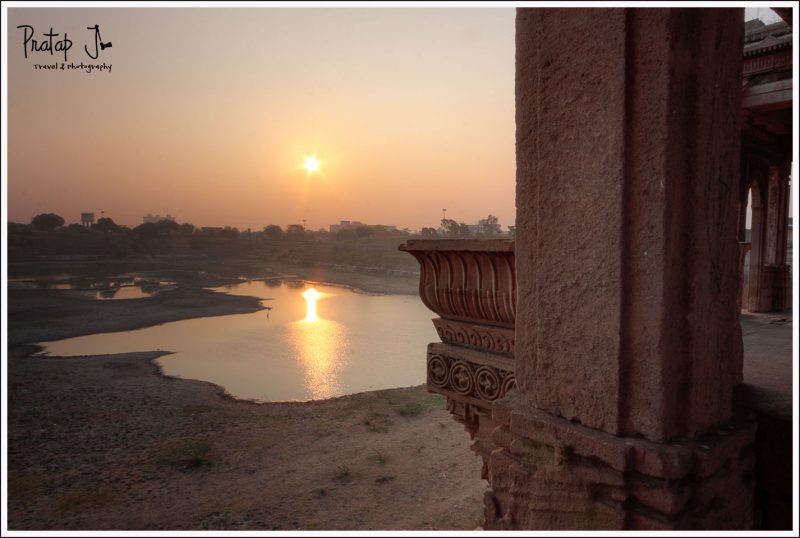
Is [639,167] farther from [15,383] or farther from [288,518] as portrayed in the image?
[15,383]

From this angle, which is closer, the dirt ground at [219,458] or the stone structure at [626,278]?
the stone structure at [626,278]

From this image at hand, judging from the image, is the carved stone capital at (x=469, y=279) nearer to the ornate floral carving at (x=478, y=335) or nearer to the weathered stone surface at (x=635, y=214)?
the ornate floral carving at (x=478, y=335)

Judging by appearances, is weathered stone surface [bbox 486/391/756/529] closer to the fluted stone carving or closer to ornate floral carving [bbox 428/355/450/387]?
the fluted stone carving

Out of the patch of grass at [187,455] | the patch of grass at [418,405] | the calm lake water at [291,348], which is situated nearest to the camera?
the patch of grass at [187,455]

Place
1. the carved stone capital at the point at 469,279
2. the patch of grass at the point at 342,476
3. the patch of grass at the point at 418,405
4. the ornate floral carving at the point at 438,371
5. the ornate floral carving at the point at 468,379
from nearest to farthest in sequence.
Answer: the carved stone capital at the point at 469,279
the ornate floral carving at the point at 468,379
the ornate floral carving at the point at 438,371
the patch of grass at the point at 342,476
the patch of grass at the point at 418,405

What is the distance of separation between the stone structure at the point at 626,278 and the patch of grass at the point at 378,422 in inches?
285

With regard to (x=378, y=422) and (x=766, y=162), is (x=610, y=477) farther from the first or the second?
(x=378, y=422)

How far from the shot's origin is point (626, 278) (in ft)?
4.60

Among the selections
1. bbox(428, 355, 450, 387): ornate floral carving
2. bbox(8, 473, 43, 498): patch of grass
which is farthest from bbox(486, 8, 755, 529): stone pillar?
bbox(8, 473, 43, 498): patch of grass

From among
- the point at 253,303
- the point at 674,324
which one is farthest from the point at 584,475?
the point at 253,303

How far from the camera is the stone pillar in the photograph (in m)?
1.36

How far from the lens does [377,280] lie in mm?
37625

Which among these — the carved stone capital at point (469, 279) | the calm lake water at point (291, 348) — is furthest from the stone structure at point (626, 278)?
the calm lake water at point (291, 348)

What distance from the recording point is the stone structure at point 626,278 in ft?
4.46
